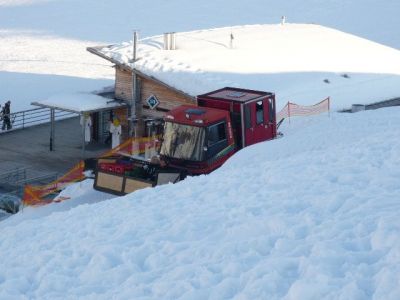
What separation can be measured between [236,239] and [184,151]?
9.39 meters

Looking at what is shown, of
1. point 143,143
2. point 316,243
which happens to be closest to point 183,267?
point 316,243

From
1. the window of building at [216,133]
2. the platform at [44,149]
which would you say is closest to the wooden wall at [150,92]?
the platform at [44,149]

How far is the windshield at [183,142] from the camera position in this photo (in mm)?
17438

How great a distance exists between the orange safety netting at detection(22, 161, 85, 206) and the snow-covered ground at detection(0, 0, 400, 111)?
12.4m

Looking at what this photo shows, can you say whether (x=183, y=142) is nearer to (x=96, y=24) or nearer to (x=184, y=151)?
(x=184, y=151)

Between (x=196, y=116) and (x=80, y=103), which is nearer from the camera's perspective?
(x=196, y=116)

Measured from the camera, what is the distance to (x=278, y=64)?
27.5m

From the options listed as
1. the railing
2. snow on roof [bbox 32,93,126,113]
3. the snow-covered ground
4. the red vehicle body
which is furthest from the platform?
the snow-covered ground

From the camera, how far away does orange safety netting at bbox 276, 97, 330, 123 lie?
23.2 m

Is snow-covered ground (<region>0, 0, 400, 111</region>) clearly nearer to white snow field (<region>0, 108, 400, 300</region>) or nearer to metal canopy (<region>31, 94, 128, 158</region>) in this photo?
metal canopy (<region>31, 94, 128, 158</region>)

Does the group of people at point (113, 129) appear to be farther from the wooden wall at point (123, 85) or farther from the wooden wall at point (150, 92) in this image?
the wooden wall at point (150, 92)

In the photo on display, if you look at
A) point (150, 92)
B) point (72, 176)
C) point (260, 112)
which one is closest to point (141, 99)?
point (150, 92)

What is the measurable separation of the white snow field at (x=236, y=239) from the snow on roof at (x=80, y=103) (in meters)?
12.0

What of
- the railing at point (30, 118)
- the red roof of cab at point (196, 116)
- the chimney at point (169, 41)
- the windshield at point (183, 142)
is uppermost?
the chimney at point (169, 41)
